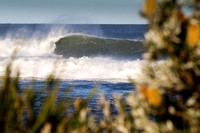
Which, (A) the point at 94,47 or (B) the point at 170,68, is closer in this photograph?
(B) the point at 170,68

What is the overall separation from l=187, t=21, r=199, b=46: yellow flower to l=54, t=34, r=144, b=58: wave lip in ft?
89.9

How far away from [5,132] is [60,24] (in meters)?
35.6

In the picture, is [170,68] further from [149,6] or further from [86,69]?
[86,69]

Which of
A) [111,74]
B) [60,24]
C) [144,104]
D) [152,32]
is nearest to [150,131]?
[144,104]

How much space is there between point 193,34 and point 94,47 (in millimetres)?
30642

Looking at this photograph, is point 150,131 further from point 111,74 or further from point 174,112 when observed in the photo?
point 111,74

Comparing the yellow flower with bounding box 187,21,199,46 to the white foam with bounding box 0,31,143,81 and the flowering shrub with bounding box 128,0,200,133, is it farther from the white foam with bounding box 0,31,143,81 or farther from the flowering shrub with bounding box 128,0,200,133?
the white foam with bounding box 0,31,143,81

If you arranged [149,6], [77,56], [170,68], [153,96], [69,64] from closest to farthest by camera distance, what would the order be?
[153,96]
[149,6]
[170,68]
[69,64]
[77,56]

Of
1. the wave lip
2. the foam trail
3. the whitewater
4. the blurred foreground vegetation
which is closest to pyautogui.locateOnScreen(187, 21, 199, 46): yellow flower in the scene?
the blurred foreground vegetation

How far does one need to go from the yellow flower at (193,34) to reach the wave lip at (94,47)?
89.9ft

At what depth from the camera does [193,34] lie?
2.80 meters

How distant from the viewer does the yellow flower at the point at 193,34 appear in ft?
9.13

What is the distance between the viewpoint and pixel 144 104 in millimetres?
2984

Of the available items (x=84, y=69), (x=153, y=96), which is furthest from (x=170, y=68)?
(x=84, y=69)
